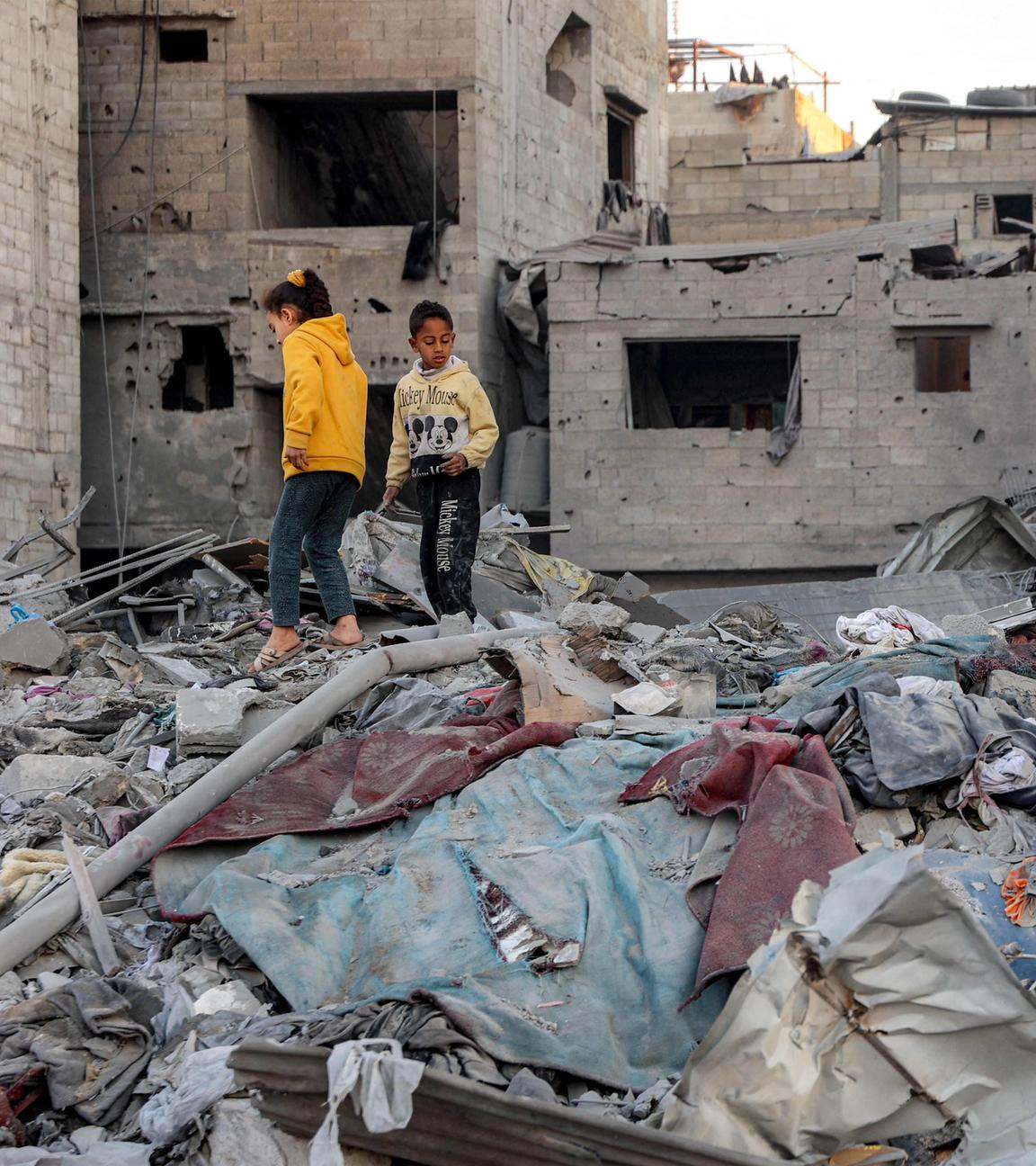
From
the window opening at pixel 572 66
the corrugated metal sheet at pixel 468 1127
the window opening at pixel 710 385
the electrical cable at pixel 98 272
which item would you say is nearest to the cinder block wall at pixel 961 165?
the window opening at pixel 710 385

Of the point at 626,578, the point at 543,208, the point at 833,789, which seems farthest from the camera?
the point at 543,208

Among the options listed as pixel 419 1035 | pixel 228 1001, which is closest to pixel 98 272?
pixel 228 1001

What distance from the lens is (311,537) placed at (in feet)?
21.3

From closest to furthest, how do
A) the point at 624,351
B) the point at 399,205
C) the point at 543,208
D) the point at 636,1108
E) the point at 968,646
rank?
the point at 636,1108, the point at 968,646, the point at 624,351, the point at 543,208, the point at 399,205

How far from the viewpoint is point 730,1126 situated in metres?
2.68

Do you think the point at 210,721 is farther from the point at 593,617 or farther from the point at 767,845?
the point at 767,845

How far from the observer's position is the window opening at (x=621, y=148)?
20.1m

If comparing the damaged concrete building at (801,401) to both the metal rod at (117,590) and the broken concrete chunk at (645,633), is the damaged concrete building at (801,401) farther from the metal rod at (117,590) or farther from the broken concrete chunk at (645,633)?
the broken concrete chunk at (645,633)

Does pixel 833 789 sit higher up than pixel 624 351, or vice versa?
pixel 624 351

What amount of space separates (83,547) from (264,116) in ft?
18.4

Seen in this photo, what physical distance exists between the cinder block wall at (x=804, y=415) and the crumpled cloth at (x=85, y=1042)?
12843mm

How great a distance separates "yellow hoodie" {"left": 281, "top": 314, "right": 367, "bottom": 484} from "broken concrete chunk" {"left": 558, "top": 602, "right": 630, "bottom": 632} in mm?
1170

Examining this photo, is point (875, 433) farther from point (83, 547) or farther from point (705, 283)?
point (83, 547)

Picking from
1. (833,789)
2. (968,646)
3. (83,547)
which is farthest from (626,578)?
(83,547)
